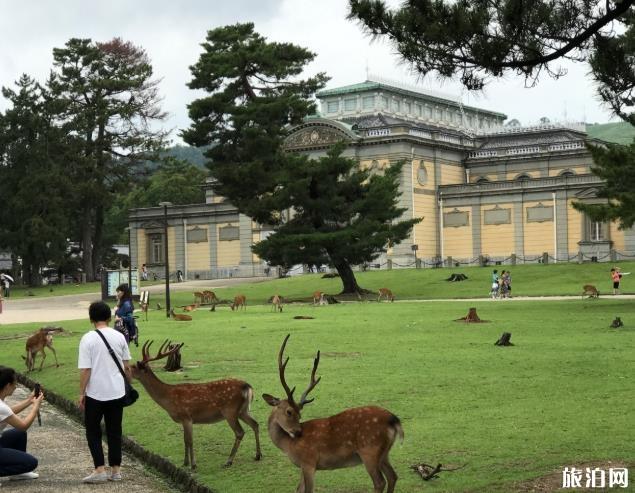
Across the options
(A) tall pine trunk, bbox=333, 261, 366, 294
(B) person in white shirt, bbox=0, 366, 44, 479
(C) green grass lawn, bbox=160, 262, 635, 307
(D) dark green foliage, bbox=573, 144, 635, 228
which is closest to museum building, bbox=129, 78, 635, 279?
(C) green grass lawn, bbox=160, 262, 635, 307

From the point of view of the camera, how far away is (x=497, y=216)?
60.4 metres

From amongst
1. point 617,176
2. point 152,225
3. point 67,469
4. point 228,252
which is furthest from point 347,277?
point 67,469

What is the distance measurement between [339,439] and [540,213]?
53159 millimetres

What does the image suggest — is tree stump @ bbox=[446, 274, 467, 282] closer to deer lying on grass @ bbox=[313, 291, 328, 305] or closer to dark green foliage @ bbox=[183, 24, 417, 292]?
dark green foliage @ bbox=[183, 24, 417, 292]

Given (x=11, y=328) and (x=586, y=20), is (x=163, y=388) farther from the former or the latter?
(x=11, y=328)

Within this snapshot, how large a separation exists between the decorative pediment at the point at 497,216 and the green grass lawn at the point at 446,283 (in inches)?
358

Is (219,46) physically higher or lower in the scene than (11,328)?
higher

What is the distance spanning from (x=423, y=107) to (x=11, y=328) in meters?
50.5

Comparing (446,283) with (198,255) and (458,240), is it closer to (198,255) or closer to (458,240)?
(458,240)

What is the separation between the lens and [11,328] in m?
29.0

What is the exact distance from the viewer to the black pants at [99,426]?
30.0 ft

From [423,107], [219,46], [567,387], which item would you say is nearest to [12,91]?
[219,46]

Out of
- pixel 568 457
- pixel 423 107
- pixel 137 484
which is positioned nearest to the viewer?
pixel 568 457

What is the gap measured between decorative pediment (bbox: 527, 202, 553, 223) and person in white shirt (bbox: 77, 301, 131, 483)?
51528mm
